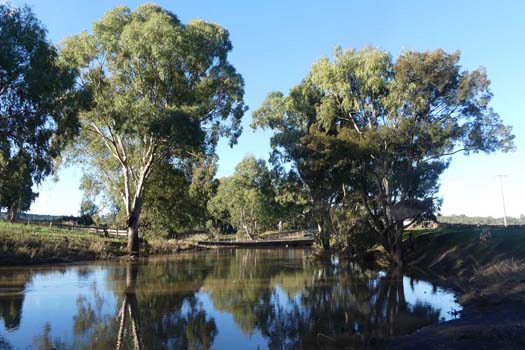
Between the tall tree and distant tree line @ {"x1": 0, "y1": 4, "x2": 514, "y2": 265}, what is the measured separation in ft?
0.18

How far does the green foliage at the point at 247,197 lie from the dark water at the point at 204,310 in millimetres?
53455

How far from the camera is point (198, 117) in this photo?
112 feet

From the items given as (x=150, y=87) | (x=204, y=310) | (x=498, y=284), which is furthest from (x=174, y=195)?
(x=498, y=284)

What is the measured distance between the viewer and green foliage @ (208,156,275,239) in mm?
80812

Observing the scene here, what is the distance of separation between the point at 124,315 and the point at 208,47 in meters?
26.7

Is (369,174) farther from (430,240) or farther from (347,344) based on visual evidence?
(347,344)

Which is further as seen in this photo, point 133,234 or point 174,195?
point 174,195

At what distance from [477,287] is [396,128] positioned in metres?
13.9

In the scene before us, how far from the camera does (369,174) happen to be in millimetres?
31812

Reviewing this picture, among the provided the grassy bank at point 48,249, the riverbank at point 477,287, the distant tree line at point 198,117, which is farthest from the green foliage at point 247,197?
the riverbank at point 477,287

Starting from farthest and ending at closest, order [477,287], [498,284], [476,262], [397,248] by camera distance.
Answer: [397,248] < [476,262] < [477,287] < [498,284]

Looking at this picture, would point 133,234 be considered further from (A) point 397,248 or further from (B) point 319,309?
(B) point 319,309

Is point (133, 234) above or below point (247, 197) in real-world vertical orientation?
below

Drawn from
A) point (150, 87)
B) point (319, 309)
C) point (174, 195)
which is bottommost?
point (319, 309)
